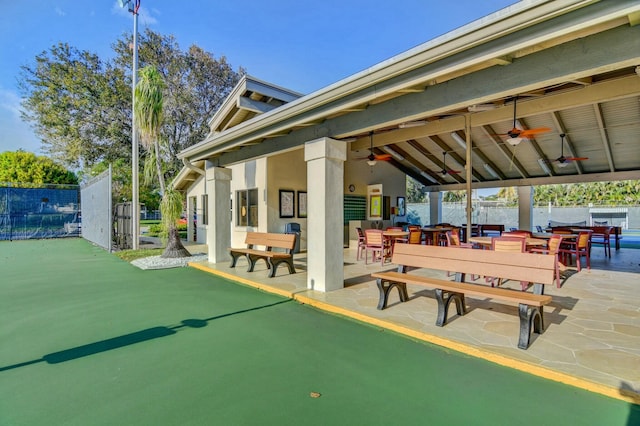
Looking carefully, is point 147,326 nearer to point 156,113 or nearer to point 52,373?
point 52,373

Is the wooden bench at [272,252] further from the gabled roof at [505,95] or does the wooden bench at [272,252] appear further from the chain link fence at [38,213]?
the chain link fence at [38,213]

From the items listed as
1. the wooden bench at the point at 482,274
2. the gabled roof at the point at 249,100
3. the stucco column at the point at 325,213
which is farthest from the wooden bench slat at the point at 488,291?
the gabled roof at the point at 249,100

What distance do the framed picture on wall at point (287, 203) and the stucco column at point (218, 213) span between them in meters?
2.03

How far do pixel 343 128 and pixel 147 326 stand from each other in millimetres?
4131

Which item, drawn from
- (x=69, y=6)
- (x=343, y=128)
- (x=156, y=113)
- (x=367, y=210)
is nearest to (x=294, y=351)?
(x=343, y=128)

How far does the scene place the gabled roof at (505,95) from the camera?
9.08ft

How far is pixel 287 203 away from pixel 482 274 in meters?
7.50

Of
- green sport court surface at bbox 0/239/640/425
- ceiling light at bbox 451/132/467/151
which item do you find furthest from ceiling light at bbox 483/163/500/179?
green sport court surface at bbox 0/239/640/425

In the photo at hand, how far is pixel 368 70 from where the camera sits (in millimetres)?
4117

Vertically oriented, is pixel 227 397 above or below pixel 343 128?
below

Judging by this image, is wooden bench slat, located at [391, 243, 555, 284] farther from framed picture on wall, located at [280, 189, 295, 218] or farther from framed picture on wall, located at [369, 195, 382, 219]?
framed picture on wall, located at [369, 195, 382, 219]

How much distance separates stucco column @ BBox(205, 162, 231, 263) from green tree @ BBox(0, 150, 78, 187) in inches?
955

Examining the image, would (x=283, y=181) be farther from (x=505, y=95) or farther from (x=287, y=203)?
(x=505, y=95)

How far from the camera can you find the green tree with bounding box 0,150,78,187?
25.6 meters
